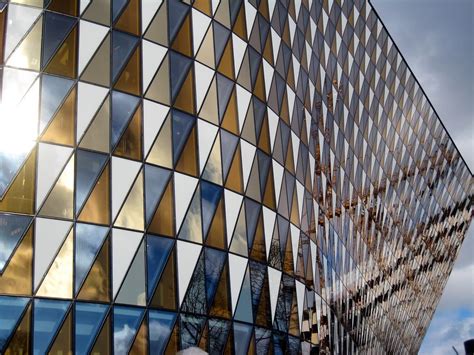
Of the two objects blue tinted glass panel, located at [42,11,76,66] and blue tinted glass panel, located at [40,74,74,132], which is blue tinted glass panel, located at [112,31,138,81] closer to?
blue tinted glass panel, located at [42,11,76,66]

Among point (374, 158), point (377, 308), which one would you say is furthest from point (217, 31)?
point (377, 308)

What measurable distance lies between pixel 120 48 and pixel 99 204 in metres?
4.08

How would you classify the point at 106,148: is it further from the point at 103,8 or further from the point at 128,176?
the point at 103,8

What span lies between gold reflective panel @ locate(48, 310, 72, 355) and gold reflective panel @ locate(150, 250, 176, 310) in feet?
6.53

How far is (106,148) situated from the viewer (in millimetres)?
13547

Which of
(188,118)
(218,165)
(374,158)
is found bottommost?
(218,165)

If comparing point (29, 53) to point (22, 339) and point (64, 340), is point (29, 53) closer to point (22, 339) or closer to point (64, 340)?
point (22, 339)

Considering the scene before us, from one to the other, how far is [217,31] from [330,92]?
962 centimetres

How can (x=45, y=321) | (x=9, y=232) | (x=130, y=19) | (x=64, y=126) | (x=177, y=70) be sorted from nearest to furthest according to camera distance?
(x=45, y=321), (x=9, y=232), (x=64, y=126), (x=130, y=19), (x=177, y=70)

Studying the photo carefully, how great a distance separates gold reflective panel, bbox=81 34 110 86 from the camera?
13.8 meters

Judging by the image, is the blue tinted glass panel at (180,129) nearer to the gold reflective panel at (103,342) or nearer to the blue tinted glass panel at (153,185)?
the blue tinted glass panel at (153,185)

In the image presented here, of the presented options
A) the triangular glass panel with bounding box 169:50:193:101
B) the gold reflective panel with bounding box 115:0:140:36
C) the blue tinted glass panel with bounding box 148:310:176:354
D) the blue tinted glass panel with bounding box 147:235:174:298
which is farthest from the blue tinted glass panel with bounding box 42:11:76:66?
the blue tinted glass panel with bounding box 148:310:176:354

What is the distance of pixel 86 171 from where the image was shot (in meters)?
13.1

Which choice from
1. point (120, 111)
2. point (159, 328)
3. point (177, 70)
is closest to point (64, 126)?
point (120, 111)
